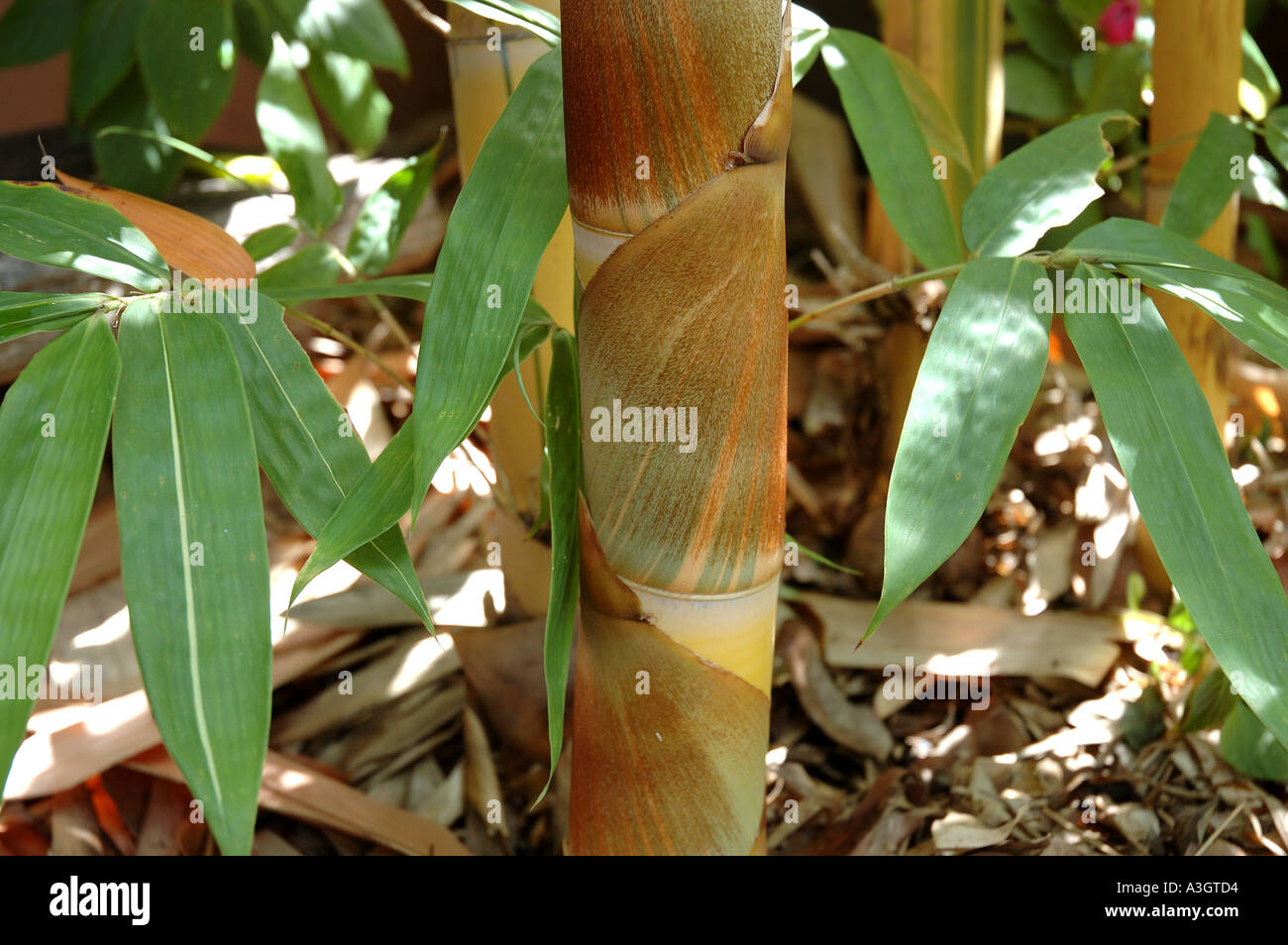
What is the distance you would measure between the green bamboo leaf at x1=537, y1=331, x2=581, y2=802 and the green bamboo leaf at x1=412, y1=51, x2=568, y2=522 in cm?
10

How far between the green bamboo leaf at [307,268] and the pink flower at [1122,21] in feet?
2.68

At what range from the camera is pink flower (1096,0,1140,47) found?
113cm

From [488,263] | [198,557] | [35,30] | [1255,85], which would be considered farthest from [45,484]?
[1255,85]

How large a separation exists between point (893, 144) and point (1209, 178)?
0.90 ft

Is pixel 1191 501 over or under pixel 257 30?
under

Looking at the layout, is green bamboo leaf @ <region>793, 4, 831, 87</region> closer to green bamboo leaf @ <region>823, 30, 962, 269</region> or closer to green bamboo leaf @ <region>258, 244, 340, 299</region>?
green bamboo leaf @ <region>823, 30, 962, 269</region>

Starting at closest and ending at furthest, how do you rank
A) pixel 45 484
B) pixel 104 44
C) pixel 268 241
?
pixel 45 484
pixel 268 241
pixel 104 44

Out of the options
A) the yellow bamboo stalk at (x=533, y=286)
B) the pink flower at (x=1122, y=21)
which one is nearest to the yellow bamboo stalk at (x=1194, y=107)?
the pink flower at (x=1122, y=21)

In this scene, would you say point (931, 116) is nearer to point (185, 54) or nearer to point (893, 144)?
point (893, 144)

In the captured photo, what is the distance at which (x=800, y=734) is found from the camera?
1008 millimetres

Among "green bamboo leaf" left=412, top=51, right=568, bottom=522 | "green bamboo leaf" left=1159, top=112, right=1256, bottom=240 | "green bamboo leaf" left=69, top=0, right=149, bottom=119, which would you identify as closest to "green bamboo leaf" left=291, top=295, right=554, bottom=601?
"green bamboo leaf" left=412, top=51, right=568, bottom=522

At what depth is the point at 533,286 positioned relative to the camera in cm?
74

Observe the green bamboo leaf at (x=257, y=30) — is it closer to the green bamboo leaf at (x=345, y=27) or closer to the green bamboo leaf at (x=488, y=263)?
the green bamboo leaf at (x=345, y=27)
